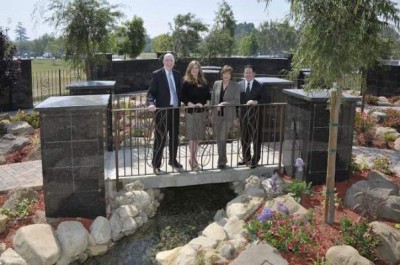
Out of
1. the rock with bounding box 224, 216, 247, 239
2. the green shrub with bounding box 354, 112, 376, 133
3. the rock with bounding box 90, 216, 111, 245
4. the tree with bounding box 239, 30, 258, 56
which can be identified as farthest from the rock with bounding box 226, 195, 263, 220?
the tree with bounding box 239, 30, 258, 56

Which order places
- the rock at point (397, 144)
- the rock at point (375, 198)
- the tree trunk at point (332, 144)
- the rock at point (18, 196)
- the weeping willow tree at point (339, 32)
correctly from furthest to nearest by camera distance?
the rock at point (397, 144) → the rock at point (18, 196) → the rock at point (375, 198) → the tree trunk at point (332, 144) → the weeping willow tree at point (339, 32)

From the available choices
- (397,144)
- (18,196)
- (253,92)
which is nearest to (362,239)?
(253,92)

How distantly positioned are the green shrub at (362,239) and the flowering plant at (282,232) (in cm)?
34

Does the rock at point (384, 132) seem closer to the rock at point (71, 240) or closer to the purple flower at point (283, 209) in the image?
the purple flower at point (283, 209)

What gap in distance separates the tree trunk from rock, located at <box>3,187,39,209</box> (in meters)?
3.66

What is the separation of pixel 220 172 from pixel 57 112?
8.33 feet

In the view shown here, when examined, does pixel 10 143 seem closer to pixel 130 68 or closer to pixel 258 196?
pixel 258 196

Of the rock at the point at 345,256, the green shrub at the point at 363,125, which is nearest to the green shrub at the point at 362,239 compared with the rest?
the rock at the point at 345,256

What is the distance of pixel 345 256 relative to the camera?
4.07 meters

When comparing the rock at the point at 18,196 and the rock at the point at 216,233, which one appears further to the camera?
the rock at the point at 18,196

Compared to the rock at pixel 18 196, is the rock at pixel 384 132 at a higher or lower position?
higher

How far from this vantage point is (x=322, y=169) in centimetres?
608

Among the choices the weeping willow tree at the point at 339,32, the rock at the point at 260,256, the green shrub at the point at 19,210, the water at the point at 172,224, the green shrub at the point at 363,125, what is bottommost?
the water at the point at 172,224

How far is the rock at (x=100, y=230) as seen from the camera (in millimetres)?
5012
